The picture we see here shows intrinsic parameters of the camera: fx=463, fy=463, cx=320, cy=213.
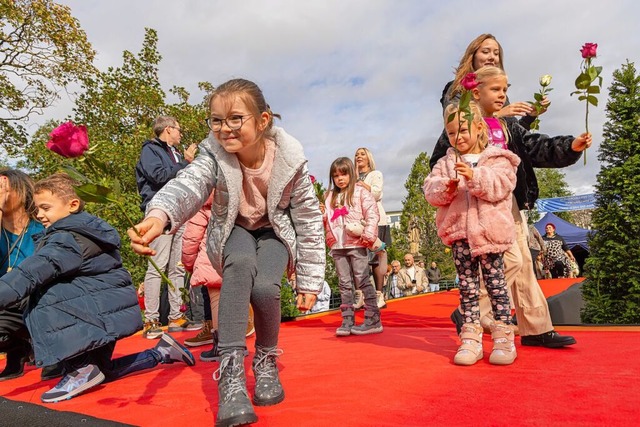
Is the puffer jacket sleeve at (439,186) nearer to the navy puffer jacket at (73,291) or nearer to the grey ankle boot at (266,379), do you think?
the grey ankle boot at (266,379)

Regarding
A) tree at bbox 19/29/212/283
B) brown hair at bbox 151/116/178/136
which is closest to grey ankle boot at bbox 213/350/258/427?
brown hair at bbox 151/116/178/136

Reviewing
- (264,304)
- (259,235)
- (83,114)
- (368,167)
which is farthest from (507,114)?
(83,114)

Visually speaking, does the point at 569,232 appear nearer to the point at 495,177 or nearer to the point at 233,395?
the point at 495,177

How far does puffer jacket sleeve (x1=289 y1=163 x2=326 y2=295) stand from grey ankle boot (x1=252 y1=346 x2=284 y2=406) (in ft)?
1.12

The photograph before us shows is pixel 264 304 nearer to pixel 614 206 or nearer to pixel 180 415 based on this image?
pixel 180 415

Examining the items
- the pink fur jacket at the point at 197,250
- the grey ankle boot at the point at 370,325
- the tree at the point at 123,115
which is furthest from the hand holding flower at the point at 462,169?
the tree at the point at 123,115

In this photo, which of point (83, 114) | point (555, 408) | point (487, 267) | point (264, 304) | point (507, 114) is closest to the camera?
point (555, 408)

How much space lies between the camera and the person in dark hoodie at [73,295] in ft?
7.93

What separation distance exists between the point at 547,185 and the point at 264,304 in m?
58.7

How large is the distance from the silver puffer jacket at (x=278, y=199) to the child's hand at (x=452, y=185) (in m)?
0.76

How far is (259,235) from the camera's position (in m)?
2.33

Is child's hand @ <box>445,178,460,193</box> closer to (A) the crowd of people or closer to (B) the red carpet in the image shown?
(A) the crowd of people

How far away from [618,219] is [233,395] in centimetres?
359

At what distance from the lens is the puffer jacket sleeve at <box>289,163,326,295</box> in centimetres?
226
